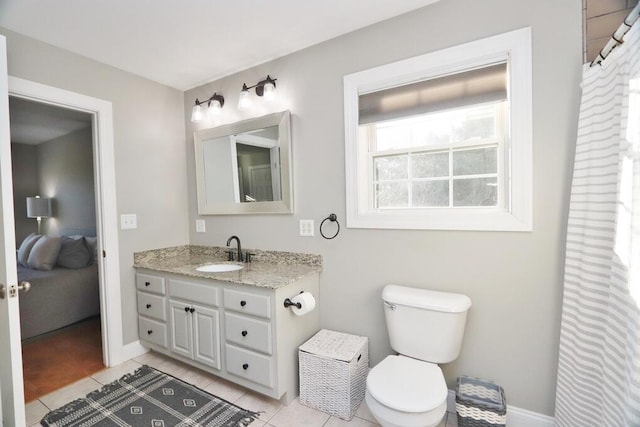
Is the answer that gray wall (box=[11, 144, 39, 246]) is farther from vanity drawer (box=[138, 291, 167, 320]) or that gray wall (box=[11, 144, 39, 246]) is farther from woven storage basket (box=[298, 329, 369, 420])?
woven storage basket (box=[298, 329, 369, 420])

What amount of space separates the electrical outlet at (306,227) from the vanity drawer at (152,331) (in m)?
1.27

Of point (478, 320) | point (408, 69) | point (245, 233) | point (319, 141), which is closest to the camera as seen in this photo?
point (478, 320)

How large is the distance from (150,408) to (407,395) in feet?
5.06

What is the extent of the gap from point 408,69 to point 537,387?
1869 mm

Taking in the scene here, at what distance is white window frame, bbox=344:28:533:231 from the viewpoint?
4.92 ft

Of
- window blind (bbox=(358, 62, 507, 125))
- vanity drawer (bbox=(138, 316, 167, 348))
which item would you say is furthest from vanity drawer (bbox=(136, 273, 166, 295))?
window blind (bbox=(358, 62, 507, 125))

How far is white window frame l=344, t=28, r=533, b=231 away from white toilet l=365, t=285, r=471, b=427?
423 mm

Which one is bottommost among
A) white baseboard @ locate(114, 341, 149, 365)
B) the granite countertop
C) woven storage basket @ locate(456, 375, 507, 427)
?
white baseboard @ locate(114, 341, 149, 365)

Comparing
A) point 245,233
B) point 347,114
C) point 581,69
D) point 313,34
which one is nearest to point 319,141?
point 347,114

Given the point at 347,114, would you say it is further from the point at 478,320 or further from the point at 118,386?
the point at 118,386

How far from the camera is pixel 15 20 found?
1748 mm

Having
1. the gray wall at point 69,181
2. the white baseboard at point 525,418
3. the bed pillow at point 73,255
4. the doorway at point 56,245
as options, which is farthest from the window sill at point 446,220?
the gray wall at point 69,181

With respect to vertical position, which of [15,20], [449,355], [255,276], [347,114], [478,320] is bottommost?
[449,355]

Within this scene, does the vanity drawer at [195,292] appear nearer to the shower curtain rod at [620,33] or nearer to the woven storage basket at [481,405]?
the woven storage basket at [481,405]
